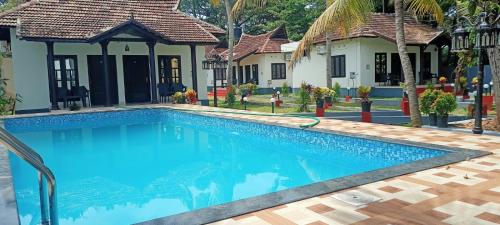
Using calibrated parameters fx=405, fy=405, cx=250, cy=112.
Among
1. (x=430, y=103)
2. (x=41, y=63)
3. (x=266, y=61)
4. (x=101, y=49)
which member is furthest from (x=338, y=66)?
(x=41, y=63)

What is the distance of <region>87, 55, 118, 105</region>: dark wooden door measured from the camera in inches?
684

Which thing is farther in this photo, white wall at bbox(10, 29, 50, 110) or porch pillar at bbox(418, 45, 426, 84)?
porch pillar at bbox(418, 45, 426, 84)

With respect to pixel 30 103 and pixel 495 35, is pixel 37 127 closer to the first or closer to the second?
pixel 30 103

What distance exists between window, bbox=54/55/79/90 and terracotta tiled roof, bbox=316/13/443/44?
12.4m

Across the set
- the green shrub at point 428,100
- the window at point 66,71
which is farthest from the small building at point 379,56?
the window at point 66,71

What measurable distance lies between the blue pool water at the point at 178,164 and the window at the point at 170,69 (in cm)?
616

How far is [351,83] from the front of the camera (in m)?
20.8

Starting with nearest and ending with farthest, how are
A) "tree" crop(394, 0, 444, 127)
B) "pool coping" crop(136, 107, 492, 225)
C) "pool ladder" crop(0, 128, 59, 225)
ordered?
"pool ladder" crop(0, 128, 59, 225) < "pool coping" crop(136, 107, 492, 225) < "tree" crop(394, 0, 444, 127)

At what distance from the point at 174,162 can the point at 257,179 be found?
2.31 meters

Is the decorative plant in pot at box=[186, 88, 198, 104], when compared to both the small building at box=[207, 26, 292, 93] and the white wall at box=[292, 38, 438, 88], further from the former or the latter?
the small building at box=[207, 26, 292, 93]

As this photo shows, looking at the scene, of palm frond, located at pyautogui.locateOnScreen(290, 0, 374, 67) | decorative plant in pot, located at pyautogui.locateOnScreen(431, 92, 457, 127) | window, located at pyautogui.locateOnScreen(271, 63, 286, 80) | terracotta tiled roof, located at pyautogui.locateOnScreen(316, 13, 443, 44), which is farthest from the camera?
window, located at pyautogui.locateOnScreen(271, 63, 286, 80)

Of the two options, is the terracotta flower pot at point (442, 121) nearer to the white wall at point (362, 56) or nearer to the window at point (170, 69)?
the white wall at point (362, 56)

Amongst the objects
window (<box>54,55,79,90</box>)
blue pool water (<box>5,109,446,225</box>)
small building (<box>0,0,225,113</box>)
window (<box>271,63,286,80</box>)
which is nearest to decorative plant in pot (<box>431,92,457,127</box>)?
blue pool water (<box>5,109,446,225</box>)

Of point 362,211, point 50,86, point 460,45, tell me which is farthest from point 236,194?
point 50,86
